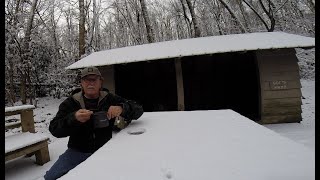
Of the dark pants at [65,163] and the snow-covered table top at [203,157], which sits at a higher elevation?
the snow-covered table top at [203,157]

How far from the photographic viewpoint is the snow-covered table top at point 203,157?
0.77 meters

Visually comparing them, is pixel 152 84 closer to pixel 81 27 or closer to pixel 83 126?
pixel 81 27

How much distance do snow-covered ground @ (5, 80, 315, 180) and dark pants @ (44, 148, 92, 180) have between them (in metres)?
0.21

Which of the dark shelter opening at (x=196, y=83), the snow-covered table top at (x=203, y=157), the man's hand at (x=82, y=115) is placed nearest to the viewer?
the snow-covered table top at (x=203, y=157)

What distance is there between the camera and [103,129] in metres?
1.92

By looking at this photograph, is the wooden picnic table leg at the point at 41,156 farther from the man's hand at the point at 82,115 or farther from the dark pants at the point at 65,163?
the man's hand at the point at 82,115

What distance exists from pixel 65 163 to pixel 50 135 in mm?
6921

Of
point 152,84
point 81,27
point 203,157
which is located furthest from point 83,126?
point 81,27

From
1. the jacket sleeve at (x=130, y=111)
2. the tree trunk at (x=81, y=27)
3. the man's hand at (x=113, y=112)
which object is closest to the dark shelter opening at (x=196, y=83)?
the tree trunk at (x=81, y=27)

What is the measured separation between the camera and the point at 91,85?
202cm

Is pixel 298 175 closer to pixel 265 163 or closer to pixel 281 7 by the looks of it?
pixel 265 163

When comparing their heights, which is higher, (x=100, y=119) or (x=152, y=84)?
(x=100, y=119)

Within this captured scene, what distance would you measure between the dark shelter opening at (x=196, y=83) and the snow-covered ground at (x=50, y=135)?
8.98 feet

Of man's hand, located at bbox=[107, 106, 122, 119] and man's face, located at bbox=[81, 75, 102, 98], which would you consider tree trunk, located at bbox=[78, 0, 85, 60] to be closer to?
man's face, located at bbox=[81, 75, 102, 98]
